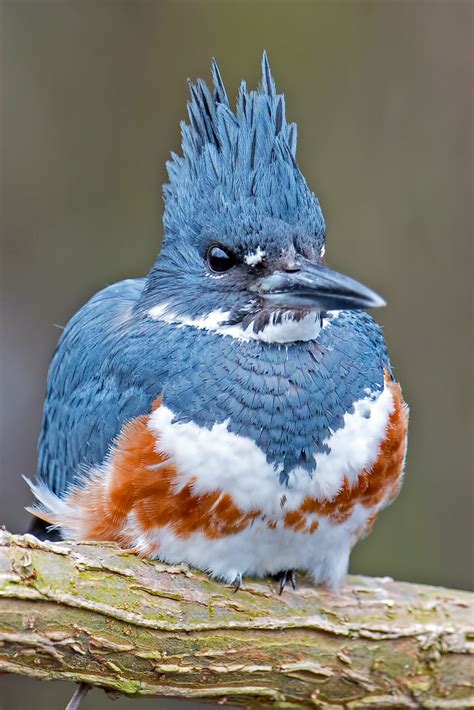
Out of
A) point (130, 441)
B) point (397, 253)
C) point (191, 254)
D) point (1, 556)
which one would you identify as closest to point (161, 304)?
point (191, 254)

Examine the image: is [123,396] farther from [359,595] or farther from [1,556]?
[359,595]

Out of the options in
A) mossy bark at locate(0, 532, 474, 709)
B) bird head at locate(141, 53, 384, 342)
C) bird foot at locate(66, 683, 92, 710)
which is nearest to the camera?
mossy bark at locate(0, 532, 474, 709)

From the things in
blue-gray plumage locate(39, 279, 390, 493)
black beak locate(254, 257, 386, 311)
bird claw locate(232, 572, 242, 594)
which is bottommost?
bird claw locate(232, 572, 242, 594)

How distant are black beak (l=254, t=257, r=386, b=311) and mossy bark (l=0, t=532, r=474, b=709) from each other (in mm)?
830

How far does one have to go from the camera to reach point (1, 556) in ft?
9.03

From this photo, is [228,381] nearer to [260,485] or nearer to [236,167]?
[260,485]

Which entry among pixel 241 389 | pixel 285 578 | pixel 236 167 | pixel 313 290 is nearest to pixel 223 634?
pixel 285 578

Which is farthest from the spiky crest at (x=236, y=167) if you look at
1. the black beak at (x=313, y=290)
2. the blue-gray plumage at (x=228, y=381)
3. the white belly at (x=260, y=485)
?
the white belly at (x=260, y=485)

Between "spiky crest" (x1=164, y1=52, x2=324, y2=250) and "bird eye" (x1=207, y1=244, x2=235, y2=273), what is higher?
"spiky crest" (x1=164, y1=52, x2=324, y2=250)

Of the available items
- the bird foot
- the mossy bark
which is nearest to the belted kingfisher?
the mossy bark

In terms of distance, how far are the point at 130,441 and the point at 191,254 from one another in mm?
565

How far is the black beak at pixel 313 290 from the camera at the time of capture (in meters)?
2.80

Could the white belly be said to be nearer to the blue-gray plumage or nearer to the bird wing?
the blue-gray plumage

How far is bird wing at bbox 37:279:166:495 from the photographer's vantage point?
10.2 ft
